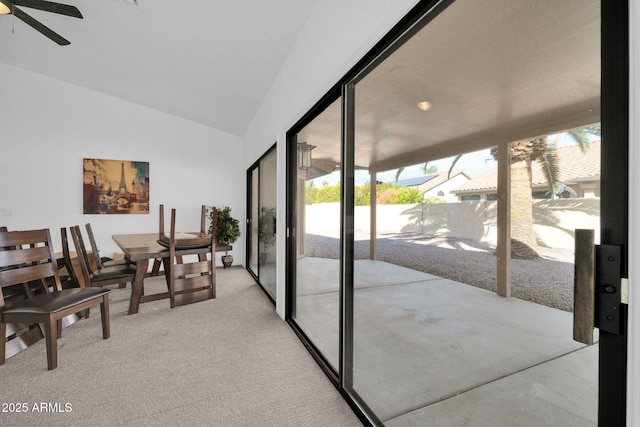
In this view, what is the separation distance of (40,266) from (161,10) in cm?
266

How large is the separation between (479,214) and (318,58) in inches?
71.6

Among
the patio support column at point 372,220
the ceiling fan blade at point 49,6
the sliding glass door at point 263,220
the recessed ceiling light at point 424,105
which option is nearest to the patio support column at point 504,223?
the recessed ceiling light at point 424,105

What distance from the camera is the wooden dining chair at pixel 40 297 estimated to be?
2.11 metres

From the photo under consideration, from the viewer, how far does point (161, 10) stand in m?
2.69

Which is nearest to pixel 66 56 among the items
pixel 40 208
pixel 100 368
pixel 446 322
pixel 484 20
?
pixel 40 208

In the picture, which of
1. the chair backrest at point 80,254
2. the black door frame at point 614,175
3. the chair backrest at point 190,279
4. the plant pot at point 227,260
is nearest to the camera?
the black door frame at point 614,175

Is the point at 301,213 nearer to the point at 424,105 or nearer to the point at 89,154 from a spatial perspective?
the point at 424,105

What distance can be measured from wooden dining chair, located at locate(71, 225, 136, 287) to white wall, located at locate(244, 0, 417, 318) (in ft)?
6.22

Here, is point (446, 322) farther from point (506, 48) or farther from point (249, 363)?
point (249, 363)

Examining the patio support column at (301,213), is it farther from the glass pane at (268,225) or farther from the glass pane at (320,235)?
the glass pane at (268,225)

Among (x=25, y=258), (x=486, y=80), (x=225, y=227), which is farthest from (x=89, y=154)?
(x=486, y=80)

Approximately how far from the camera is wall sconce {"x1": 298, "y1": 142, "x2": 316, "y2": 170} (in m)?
2.71

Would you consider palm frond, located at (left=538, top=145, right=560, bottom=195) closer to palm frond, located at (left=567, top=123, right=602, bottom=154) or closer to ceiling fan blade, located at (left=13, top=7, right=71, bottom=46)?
palm frond, located at (left=567, top=123, right=602, bottom=154)

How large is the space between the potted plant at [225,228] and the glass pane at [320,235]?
3123 millimetres
